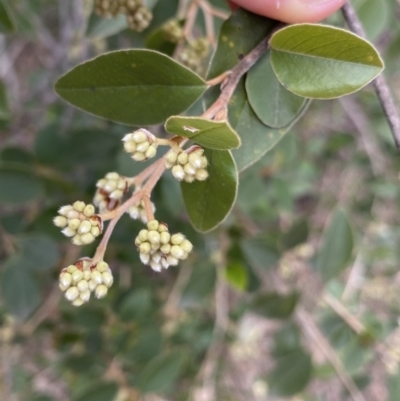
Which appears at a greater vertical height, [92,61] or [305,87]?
[305,87]

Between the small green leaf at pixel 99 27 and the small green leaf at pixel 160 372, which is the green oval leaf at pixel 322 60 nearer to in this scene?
the small green leaf at pixel 99 27

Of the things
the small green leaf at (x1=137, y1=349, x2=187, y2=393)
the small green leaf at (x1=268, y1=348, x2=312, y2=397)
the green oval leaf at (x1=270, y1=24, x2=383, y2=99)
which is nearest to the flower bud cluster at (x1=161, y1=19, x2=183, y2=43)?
the green oval leaf at (x1=270, y1=24, x2=383, y2=99)

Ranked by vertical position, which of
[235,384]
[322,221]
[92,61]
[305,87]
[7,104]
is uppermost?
[305,87]

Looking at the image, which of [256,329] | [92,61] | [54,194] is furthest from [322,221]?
[92,61]

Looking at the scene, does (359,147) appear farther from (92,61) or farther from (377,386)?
(92,61)

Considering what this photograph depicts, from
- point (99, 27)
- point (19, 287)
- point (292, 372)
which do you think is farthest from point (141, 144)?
point (292, 372)

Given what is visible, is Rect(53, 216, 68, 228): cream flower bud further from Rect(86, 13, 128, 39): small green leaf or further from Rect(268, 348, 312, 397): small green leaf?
Rect(268, 348, 312, 397): small green leaf

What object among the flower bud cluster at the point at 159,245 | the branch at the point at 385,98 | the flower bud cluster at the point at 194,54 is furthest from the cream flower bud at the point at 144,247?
the flower bud cluster at the point at 194,54

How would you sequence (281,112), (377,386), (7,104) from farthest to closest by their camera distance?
(377,386) → (7,104) → (281,112)
